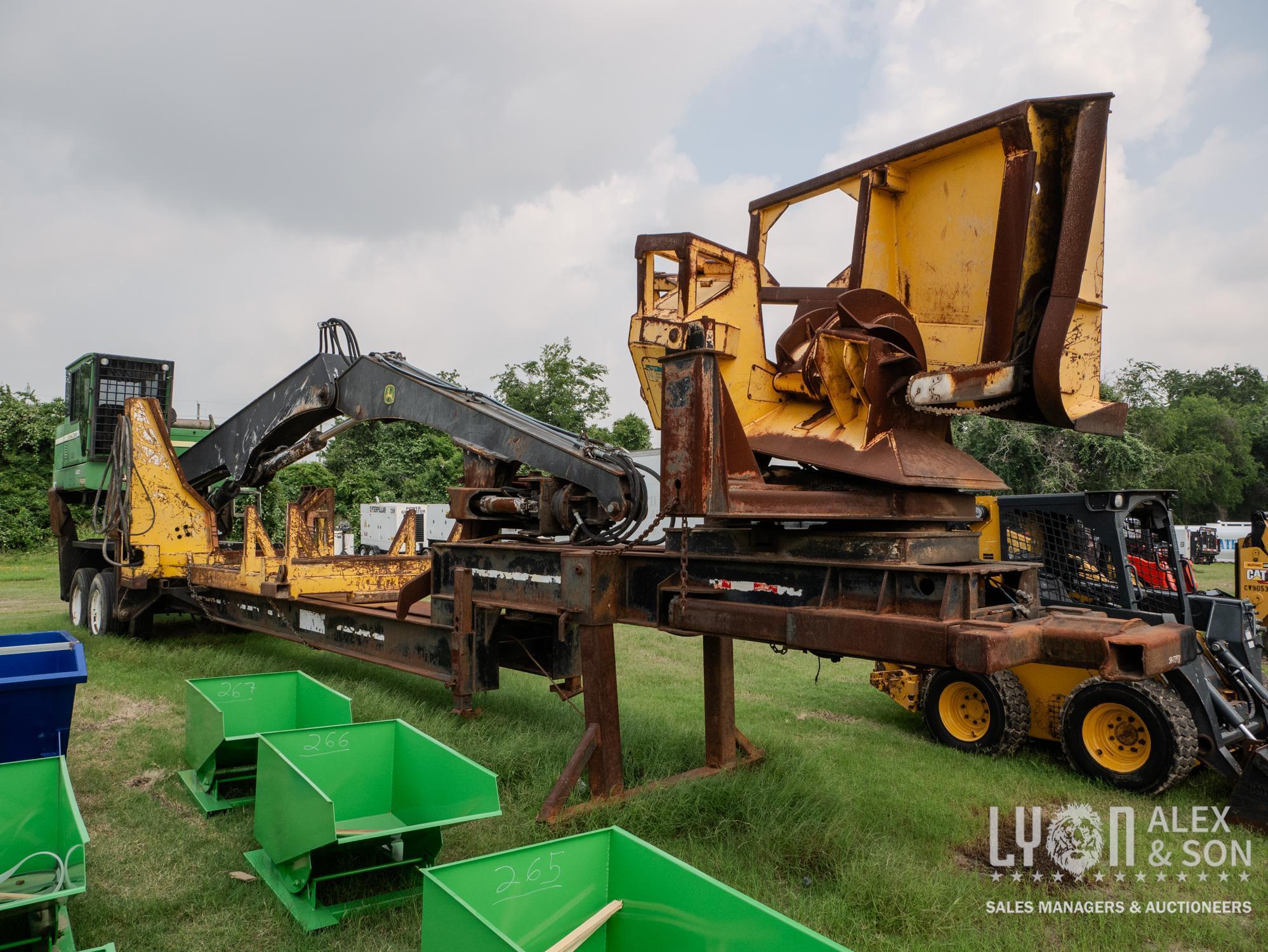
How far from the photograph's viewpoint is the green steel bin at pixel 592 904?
102 inches

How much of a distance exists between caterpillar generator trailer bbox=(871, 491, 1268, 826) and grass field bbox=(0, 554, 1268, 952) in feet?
0.76

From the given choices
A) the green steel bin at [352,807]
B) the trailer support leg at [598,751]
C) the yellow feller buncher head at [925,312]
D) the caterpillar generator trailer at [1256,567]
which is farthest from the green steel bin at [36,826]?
the caterpillar generator trailer at [1256,567]

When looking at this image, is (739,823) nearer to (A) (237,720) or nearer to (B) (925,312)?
(B) (925,312)

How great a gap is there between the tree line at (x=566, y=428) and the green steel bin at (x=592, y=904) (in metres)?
11.3

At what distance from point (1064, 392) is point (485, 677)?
3853 millimetres

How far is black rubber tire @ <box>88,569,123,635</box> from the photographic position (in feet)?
31.0

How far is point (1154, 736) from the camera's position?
5215 mm

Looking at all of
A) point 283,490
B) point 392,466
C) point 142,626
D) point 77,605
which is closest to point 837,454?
point 142,626

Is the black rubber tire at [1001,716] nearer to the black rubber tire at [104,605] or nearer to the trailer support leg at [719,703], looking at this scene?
the trailer support leg at [719,703]

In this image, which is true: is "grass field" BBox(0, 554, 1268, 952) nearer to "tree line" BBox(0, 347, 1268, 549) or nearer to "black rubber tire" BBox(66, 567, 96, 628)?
"black rubber tire" BBox(66, 567, 96, 628)

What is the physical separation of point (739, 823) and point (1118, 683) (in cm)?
271

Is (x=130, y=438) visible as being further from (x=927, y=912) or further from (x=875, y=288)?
(x=927, y=912)

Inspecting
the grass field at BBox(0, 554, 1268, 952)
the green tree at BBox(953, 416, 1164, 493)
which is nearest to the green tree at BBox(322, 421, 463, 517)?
the green tree at BBox(953, 416, 1164, 493)

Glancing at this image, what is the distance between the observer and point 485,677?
571 centimetres
